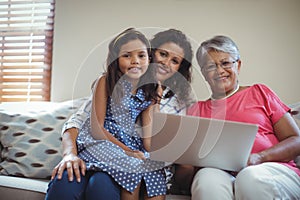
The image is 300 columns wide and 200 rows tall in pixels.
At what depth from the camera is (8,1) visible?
216cm

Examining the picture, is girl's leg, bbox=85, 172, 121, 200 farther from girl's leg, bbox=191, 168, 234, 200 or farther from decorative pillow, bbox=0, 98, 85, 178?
decorative pillow, bbox=0, 98, 85, 178

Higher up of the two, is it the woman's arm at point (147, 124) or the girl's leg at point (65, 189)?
the woman's arm at point (147, 124)

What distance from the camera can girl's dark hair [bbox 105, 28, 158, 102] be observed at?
4.25ft

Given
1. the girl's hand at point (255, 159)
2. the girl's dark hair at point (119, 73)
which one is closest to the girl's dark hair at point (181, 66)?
the girl's dark hair at point (119, 73)

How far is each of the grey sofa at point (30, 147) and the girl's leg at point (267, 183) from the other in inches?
11.1

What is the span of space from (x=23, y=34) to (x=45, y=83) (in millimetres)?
326

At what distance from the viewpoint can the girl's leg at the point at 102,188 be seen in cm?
105

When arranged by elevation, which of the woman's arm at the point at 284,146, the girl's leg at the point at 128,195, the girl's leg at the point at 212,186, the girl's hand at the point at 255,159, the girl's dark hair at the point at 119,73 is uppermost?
the girl's dark hair at the point at 119,73

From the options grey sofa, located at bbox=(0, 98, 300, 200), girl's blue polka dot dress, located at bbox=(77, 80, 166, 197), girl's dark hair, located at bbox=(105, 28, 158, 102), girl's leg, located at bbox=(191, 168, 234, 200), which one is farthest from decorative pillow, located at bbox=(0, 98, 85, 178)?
girl's leg, located at bbox=(191, 168, 234, 200)

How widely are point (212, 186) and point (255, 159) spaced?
0.73ft

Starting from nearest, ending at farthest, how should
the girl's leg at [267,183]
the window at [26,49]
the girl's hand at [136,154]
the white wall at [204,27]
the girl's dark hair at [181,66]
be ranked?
the girl's leg at [267,183] < the girl's hand at [136,154] < the girl's dark hair at [181,66] < the white wall at [204,27] < the window at [26,49]

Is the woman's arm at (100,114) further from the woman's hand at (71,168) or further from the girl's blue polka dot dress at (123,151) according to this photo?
the woman's hand at (71,168)

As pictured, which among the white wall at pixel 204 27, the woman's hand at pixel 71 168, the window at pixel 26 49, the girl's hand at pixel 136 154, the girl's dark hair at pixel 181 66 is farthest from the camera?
the window at pixel 26 49

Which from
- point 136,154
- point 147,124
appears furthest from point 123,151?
point 147,124
